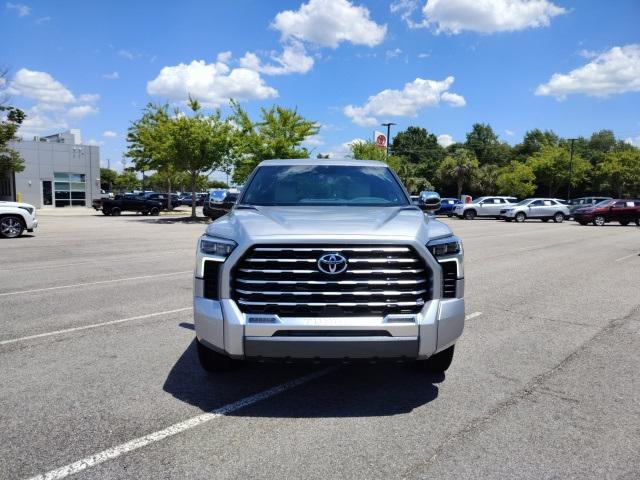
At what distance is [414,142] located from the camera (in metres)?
103

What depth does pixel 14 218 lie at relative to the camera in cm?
1742

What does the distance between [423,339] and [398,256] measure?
0.60 m

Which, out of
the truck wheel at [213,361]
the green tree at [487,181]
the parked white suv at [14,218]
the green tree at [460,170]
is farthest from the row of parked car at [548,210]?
the truck wheel at [213,361]

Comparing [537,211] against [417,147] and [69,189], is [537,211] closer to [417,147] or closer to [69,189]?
[69,189]

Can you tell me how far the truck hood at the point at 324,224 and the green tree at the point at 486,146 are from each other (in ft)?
306

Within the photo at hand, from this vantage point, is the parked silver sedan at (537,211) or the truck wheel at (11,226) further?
the parked silver sedan at (537,211)

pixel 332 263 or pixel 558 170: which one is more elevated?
pixel 558 170

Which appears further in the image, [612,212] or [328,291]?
[612,212]

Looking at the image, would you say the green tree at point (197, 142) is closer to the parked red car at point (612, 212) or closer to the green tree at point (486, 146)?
the parked red car at point (612, 212)

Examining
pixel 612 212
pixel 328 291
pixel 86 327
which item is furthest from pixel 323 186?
pixel 612 212

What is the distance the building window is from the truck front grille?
56651 mm

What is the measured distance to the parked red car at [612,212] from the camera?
32469 millimetres

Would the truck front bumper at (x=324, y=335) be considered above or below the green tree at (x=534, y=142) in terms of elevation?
below

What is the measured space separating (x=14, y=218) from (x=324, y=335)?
1752cm
